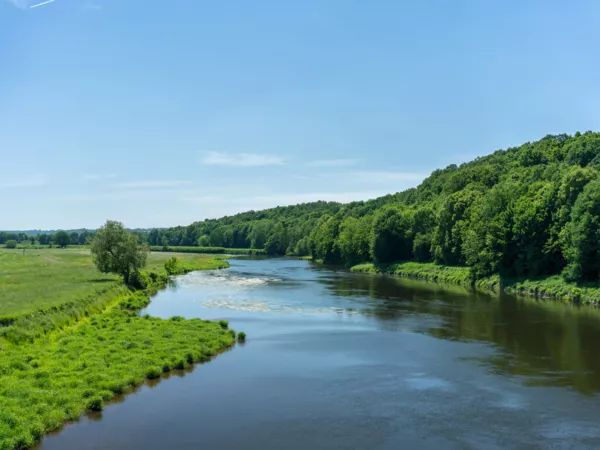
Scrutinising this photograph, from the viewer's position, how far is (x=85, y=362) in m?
A: 26.6

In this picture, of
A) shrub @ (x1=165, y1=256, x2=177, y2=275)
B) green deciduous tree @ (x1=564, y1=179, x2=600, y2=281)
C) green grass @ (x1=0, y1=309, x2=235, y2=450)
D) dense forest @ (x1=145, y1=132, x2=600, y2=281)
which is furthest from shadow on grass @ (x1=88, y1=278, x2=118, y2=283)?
green deciduous tree @ (x1=564, y1=179, x2=600, y2=281)

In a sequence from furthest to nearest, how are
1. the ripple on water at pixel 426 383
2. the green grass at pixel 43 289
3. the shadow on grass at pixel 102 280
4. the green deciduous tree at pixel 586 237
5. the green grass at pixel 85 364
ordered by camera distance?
the shadow on grass at pixel 102 280 < the green deciduous tree at pixel 586 237 < the green grass at pixel 43 289 < the ripple on water at pixel 426 383 < the green grass at pixel 85 364

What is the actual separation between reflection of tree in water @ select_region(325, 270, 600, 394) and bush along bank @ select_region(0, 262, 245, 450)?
16709mm

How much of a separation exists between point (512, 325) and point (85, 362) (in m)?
31.4

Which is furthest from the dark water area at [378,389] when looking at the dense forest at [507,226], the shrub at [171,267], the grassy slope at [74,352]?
the shrub at [171,267]

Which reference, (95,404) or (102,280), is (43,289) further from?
(95,404)

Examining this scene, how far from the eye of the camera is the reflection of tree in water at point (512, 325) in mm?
28516

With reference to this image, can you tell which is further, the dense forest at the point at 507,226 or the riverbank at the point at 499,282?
the dense forest at the point at 507,226

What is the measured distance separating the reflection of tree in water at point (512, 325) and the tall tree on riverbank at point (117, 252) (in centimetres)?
2514

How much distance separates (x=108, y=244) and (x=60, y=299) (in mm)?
22993

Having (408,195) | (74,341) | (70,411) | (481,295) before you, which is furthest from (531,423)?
(408,195)

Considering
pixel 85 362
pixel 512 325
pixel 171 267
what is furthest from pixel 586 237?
pixel 171 267

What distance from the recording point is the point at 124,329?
36219mm

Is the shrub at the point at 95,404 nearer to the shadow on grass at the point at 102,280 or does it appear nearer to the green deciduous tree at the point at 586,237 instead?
the shadow on grass at the point at 102,280
